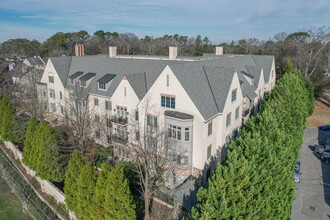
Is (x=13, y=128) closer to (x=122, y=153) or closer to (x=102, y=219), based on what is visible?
(x=122, y=153)

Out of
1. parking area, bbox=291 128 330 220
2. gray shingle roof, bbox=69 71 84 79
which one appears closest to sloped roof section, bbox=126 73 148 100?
gray shingle roof, bbox=69 71 84 79

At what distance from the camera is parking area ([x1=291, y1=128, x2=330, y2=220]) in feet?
91.6

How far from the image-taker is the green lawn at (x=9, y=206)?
29.3 meters

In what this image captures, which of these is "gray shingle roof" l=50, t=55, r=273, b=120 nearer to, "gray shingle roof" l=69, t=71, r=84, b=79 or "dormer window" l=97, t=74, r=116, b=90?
"dormer window" l=97, t=74, r=116, b=90

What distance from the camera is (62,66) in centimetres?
4722

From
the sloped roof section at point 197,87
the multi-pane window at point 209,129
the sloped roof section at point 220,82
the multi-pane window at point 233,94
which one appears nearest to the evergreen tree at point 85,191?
the sloped roof section at point 197,87

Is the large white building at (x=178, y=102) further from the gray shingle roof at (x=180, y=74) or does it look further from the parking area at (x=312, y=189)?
the parking area at (x=312, y=189)

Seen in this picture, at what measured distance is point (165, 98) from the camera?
28.8 meters

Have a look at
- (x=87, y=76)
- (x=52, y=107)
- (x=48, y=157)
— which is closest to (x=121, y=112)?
(x=48, y=157)

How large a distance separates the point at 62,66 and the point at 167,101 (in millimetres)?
29326

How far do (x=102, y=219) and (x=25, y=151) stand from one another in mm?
18805

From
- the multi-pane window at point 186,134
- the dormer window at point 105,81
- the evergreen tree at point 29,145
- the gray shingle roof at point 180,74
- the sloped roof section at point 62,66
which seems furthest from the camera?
the sloped roof section at point 62,66

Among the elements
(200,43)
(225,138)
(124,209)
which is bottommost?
(124,209)

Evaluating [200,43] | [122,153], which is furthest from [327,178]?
[200,43]
